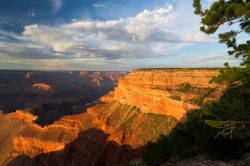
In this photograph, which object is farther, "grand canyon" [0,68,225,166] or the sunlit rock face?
the sunlit rock face

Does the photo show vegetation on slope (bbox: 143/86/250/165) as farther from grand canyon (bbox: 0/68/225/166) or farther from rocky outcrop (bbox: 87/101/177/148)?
rocky outcrop (bbox: 87/101/177/148)

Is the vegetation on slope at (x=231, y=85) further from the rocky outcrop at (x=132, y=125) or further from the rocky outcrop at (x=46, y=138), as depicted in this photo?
the rocky outcrop at (x=46, y=138)

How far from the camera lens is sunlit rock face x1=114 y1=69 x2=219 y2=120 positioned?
7012 cm

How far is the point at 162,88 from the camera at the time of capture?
8175 cm

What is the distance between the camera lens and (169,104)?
72375 mm

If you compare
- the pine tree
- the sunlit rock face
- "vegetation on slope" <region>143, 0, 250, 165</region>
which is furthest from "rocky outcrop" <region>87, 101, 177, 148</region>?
the pine tree

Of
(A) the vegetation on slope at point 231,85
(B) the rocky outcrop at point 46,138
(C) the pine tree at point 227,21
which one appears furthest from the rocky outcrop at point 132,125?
(C) the pine tree at point 227,21

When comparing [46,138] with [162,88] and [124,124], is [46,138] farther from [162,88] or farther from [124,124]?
[162,88]

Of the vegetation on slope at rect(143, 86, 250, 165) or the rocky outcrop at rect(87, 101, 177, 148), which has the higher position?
the vegetation on slope at rect(143, 86, 250, 165)

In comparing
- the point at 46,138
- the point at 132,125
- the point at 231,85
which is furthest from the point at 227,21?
the point at 46,138

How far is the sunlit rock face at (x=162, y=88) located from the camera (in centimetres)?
7012

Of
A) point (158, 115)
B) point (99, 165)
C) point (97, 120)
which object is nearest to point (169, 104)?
point (158, 115)

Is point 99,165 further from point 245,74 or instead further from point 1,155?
point 245,74

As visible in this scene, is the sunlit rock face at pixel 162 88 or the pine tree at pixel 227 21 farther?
the sunlit rock face at pixel 162 88
